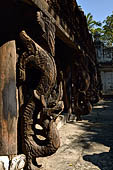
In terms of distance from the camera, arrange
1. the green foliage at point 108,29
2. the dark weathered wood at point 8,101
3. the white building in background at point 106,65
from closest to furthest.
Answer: the dark weathered wood at point 8,101, the white building in background at point 106,65, the green foliage at point 108,29

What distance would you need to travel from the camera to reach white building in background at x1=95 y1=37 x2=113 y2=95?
1770 cm

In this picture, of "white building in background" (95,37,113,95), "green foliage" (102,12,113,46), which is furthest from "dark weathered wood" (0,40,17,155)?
"green foliage" (102,12,113,46)

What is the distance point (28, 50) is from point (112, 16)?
25.7m

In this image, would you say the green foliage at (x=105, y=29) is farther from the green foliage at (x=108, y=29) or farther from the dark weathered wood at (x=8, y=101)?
the dark weathered wood at (x=8, y=101)

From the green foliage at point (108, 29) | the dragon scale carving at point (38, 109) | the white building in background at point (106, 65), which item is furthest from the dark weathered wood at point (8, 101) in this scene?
the green foliage at point (108, 29)

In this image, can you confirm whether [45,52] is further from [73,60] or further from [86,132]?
[73,60]

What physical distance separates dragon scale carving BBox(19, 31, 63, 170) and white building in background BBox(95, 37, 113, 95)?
15.9 metres

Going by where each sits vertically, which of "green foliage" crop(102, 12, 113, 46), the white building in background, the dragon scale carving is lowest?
the dragon scale carving

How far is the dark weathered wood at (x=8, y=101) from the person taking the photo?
210 centimetres

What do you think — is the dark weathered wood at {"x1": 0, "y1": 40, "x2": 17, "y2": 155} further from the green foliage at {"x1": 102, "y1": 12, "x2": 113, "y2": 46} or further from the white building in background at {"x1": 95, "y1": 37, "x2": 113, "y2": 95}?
the green foliage at {"x1": 102, "y1": 12, "x2": 113, "y2": 46}

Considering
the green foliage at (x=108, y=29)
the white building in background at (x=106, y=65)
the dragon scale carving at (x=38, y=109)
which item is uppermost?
the green foliage at (x=108, y=29)

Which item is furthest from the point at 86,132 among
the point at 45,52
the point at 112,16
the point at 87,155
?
the point at 112,16

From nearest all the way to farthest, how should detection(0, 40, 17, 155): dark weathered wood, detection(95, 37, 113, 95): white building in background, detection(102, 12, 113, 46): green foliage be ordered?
detection(0, 40, 17, 155): dark weathered wood < detection(95, 37, 113, 95): white building in background < detection(102, 12, 113, 46): green foliage

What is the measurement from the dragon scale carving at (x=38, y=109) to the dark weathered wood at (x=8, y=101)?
0.12m
